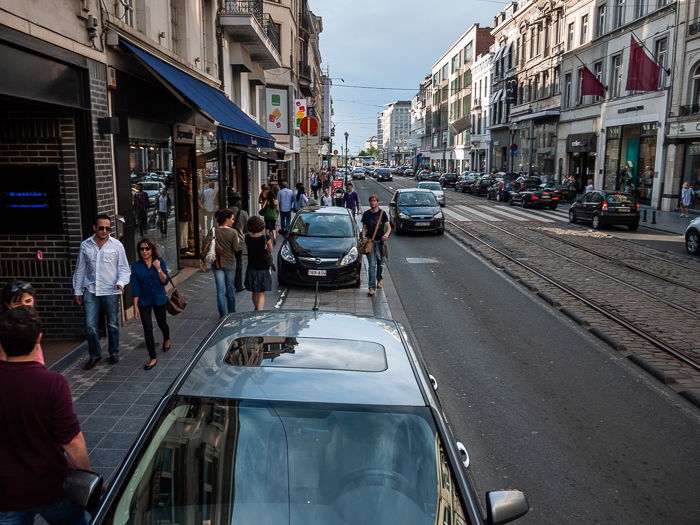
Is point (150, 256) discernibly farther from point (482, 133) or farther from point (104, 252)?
point (482, 133)

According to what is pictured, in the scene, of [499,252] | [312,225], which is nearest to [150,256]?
[312,225]

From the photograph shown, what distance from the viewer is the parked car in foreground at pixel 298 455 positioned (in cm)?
275

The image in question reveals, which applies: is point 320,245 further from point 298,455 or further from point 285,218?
point 298,455

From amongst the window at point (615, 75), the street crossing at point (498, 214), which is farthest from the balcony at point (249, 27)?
the window at point (615, 75)

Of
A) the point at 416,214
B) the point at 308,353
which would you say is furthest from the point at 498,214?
the point at 308,353

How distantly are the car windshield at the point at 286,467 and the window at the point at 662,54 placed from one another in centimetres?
3490

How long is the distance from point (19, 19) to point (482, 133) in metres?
73.9

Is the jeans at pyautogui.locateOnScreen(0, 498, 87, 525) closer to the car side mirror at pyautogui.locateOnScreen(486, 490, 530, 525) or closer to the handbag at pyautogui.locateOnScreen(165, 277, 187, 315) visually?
the car side mirror at pyautogui.locateOnScreen(486, 490, 530, 525)

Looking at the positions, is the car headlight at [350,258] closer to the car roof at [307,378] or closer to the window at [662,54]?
the car roof at [307,378]

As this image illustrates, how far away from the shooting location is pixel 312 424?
9.78 feet

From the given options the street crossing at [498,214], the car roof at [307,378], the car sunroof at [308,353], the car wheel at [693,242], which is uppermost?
the car sunroof at [308,353]

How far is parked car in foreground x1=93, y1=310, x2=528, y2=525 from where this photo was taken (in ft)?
9.04

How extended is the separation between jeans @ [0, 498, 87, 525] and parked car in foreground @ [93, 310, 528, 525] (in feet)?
2.17

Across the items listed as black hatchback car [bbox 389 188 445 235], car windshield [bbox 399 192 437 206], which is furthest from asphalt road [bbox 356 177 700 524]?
car windshield [bbox 399 192 437 206]
